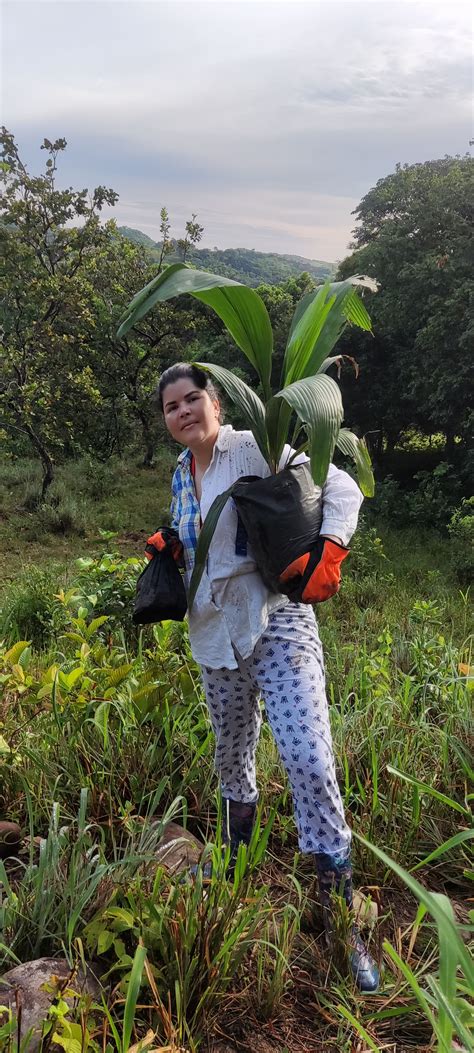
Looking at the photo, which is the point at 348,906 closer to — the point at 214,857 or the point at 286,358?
the point at 214,857

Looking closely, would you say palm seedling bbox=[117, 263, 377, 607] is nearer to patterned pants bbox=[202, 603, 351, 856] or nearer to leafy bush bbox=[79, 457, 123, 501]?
patterned pants bbox=[202, 603, 351, 856]

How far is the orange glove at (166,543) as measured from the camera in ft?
5.51

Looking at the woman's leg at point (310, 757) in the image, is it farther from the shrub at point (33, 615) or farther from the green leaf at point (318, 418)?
the shrub at point (33, 615)

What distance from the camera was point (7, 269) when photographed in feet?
24.5

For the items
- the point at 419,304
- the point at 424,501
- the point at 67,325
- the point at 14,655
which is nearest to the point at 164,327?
the point at 67,325

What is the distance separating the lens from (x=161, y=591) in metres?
1.65

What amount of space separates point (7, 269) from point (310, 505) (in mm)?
7357

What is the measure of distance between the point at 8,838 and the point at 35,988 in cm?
54

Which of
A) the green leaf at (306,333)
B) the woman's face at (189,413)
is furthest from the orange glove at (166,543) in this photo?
the green leaf at (306,333)

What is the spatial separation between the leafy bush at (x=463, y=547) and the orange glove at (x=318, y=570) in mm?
4371

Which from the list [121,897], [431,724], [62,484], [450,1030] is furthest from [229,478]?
[62,484]

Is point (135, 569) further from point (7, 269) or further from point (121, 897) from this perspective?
point (7, 269)

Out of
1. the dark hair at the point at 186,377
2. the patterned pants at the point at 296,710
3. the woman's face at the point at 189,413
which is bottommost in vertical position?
the patterned pants at the point at 296,710

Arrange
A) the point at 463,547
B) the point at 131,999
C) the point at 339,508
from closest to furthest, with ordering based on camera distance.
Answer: the point at 131,999
the point at 339,508
the point at 463,547
